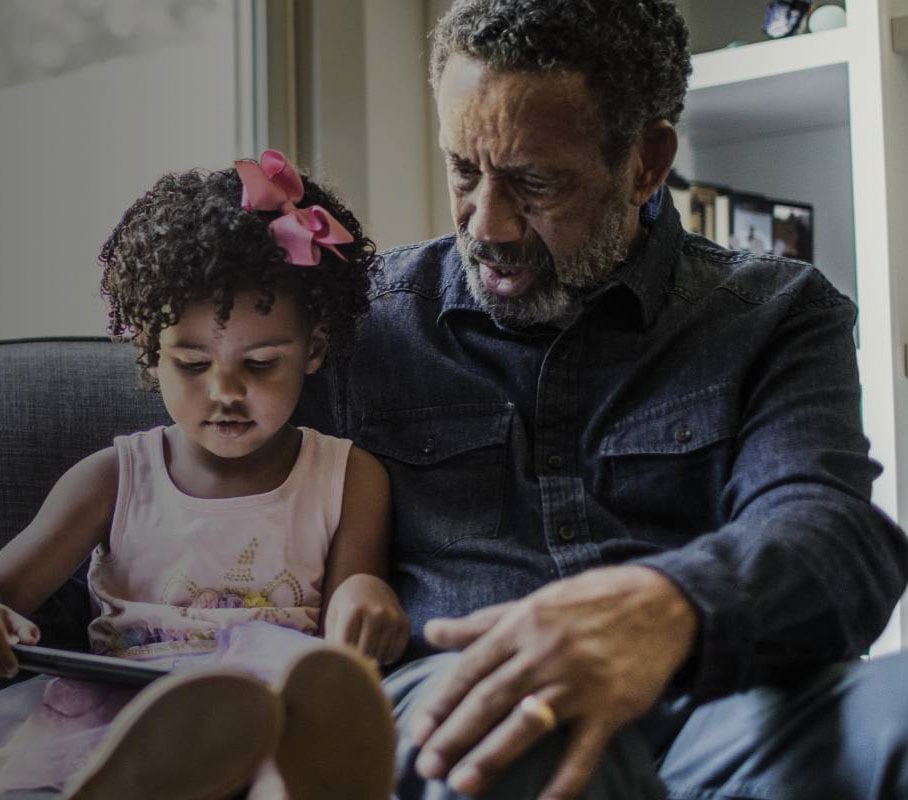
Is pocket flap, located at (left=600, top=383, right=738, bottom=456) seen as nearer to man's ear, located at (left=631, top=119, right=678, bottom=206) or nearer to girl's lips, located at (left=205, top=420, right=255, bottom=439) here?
man's ear, located at (left=631, top=119, right=678, bottom=206)

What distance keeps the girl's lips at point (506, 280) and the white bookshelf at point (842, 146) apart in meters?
0.95

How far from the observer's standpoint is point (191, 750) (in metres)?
0.64

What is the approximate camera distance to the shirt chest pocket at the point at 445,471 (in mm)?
1123

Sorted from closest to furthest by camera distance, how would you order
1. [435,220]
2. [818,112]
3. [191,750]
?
[191,750], [818,112], [435,220]

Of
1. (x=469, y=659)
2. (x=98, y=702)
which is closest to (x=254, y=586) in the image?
(x=98, y=702)

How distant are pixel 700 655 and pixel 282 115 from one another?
163cm

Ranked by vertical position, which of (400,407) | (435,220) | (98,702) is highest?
(435,220)

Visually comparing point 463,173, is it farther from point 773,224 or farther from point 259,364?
point 773,224

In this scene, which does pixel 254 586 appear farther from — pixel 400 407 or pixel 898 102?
pixel 898 102

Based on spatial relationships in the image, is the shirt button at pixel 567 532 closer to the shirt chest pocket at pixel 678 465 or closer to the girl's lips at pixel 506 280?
the shirt chest pocket at pixel 678 465


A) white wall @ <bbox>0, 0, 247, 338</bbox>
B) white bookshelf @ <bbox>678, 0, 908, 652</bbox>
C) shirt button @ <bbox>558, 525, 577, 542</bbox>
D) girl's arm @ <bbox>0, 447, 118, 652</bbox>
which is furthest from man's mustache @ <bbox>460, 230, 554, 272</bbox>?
white bookshelf @ <bbox>678, 0, 908, 652</bbox>

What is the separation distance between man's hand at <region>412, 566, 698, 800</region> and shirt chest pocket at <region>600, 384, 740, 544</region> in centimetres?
32

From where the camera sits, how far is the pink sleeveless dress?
3.00 ft

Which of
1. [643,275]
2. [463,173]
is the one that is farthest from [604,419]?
[463,173]
